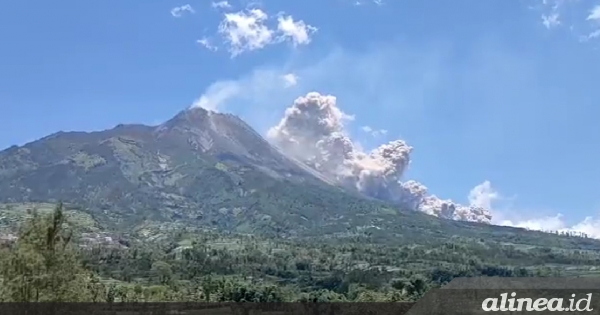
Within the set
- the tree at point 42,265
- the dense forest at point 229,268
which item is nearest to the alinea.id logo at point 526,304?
the tree at point 42,265

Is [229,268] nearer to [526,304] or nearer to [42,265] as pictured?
[42,265]

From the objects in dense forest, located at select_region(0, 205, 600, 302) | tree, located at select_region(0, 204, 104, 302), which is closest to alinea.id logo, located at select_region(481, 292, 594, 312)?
tree, located at select_region(0, 204, 104, 302)

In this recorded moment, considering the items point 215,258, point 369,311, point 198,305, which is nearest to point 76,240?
point 369,311

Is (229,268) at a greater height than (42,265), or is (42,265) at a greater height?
(229,268)

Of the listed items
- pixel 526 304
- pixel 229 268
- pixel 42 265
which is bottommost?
pixel 526 304

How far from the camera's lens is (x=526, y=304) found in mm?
17953

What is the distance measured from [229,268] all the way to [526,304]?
428 ft

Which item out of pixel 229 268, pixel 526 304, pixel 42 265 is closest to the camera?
pixel 526 304

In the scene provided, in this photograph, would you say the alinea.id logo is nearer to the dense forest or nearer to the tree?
the tree

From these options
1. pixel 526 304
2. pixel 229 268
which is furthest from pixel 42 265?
pixel 229 268

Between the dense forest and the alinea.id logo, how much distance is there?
17967mm

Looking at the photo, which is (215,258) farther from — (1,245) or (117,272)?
(1,245)

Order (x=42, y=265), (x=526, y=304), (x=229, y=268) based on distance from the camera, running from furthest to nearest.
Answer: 1. (x=229, y=268)
2. (x=42, y=265)
3. (x=526, y=304)

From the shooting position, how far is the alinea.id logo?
17.7 m
